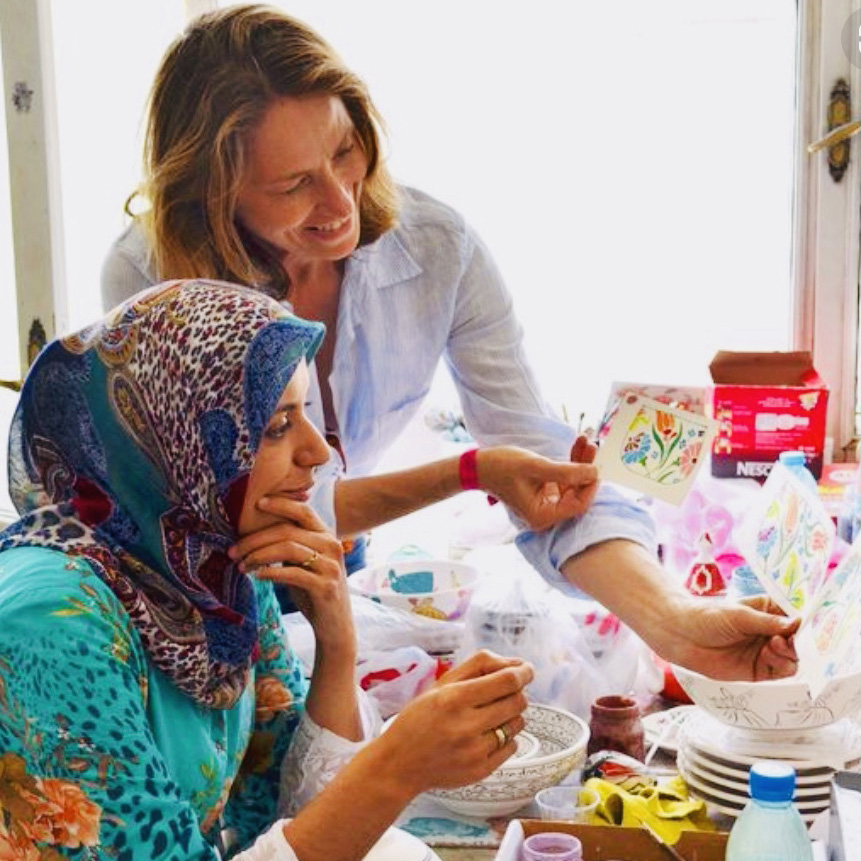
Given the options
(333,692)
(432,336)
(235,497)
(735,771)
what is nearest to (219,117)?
(432,336)

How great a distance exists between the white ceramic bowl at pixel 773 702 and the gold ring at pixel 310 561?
54cm

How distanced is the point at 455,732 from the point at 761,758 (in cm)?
59

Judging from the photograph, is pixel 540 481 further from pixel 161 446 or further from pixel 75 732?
pixel 75 732

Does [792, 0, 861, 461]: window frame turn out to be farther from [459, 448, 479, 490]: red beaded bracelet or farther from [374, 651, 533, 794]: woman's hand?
[374, 651, 533, 794]: woman's hand

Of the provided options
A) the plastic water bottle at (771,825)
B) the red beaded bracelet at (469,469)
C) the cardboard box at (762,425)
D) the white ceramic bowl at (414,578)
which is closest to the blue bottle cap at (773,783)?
the plastic water bottle at (771,825)

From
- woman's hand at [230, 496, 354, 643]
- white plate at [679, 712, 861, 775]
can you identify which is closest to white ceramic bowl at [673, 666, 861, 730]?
white plate at [679, 712, 861, 775]

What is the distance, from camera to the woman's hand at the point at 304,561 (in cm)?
141

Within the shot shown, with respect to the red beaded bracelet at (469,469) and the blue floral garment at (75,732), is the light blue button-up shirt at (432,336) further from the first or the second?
the blue floral garment at (75,732)

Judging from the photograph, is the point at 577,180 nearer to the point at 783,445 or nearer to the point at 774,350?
the point at 774,350

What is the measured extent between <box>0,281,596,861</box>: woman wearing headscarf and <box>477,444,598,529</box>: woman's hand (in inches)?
19.1

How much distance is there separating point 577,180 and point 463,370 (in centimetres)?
108

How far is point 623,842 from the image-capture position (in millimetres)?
1535

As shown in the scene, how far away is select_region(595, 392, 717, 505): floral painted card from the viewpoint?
179cm

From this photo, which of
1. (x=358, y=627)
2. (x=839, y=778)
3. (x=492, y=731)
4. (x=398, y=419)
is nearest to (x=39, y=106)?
(x=398, y=419)
